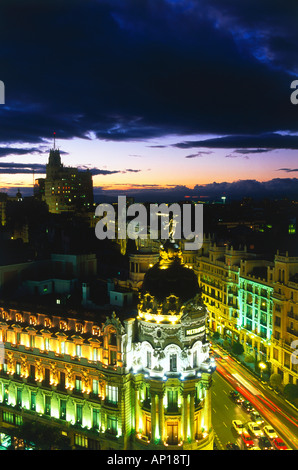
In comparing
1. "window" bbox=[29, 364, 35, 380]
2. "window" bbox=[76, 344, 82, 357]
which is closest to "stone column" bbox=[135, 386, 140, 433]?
"window" bbox=[76, 344, 82, 357]

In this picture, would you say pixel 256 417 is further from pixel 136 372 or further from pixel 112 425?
pixel 112 425

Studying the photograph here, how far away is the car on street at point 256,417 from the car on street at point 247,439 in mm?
3934

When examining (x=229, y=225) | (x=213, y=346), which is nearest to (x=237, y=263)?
(x=213, y=346)

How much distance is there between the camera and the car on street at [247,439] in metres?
55.4

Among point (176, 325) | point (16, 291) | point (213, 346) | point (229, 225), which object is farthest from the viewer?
point (229, 225)

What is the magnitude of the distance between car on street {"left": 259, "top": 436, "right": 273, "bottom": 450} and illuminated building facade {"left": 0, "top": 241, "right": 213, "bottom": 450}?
7.51m

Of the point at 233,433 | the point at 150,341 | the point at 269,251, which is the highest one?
the point at 269,251

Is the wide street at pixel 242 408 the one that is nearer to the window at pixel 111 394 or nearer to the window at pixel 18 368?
the window at pixel 111 394

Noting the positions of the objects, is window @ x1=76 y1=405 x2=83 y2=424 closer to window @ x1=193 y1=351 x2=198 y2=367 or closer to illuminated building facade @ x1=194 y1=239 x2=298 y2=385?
window @ x1=193 y1=351 x2=198 y2=367

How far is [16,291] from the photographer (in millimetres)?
71000

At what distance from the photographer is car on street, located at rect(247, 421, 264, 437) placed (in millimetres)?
58406

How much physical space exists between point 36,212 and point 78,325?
13484 cm

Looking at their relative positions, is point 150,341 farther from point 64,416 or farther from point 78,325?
point 64,416
